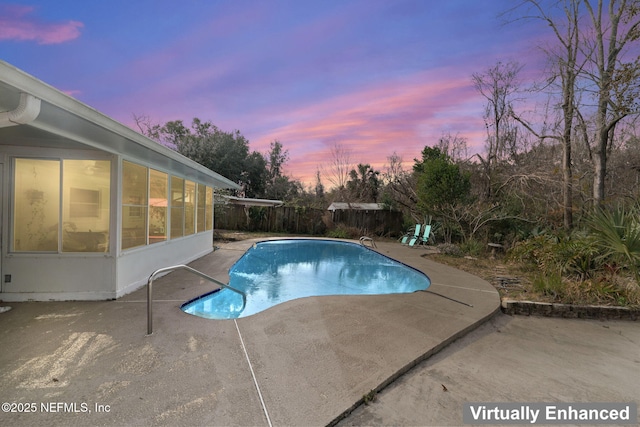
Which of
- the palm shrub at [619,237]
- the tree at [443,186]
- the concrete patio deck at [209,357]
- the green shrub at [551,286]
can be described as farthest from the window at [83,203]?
the tree at [443,186]

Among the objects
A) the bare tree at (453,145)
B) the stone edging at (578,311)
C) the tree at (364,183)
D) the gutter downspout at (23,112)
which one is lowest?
the stone edging at (578,311)

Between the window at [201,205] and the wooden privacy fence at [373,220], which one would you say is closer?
the window at [201,205]

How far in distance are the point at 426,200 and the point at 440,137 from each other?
32.9ft

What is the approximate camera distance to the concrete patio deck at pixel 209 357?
213cm

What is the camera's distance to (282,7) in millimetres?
8367

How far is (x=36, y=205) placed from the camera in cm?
445

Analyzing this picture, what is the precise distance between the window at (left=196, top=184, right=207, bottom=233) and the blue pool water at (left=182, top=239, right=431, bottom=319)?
1.65 m

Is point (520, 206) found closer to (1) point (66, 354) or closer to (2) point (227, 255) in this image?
(2) point (227, 255)

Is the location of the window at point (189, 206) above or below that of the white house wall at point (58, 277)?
above

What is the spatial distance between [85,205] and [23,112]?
2.46 metres

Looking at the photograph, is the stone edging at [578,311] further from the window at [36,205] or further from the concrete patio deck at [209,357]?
the window at [36,205]

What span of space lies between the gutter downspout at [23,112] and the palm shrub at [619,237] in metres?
8.44

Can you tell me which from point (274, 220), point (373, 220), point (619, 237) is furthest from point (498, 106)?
point (274, 220)

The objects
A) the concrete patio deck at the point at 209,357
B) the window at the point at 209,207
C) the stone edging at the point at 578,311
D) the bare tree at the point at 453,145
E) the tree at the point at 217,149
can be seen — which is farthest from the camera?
the tree at the point at 217,149
